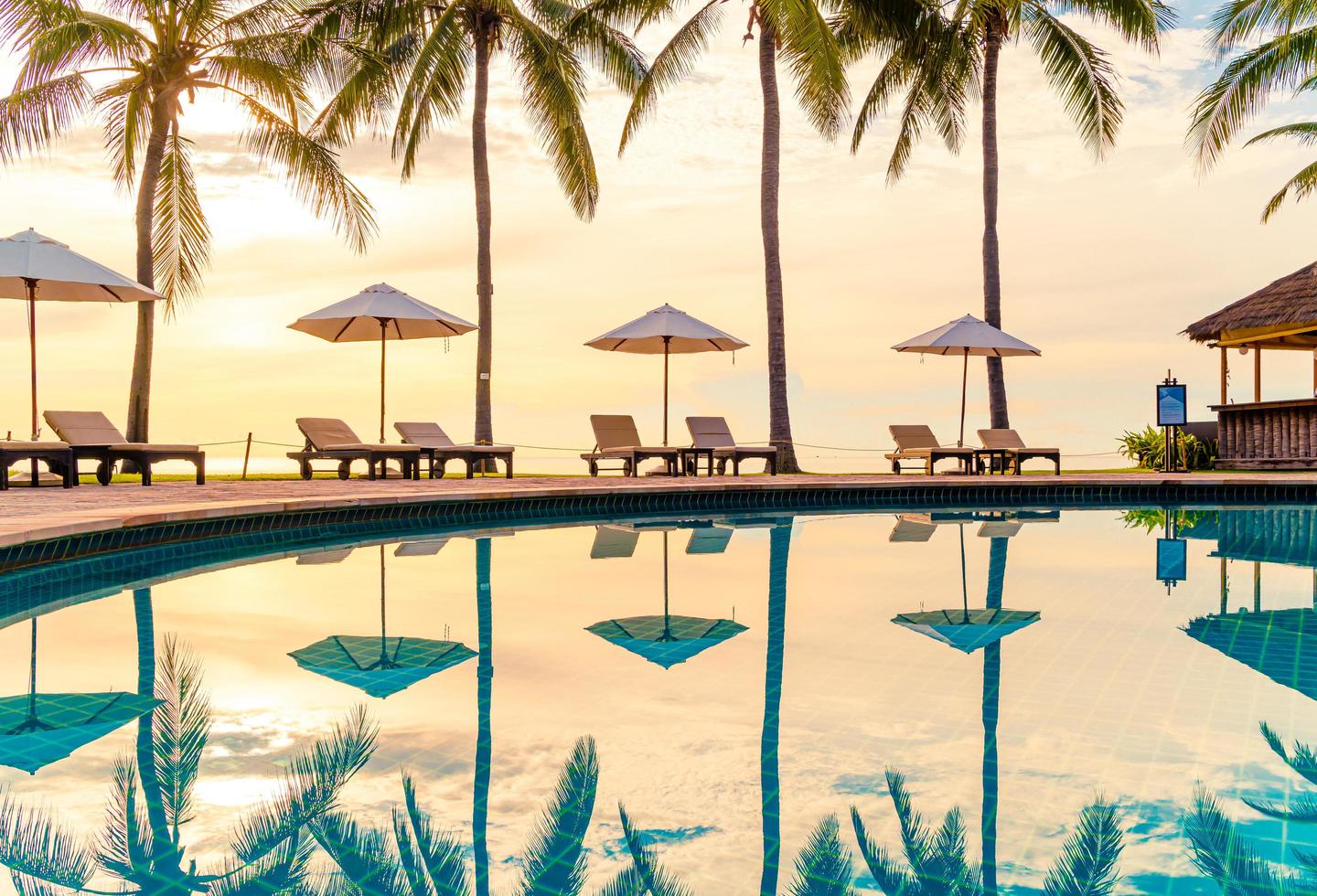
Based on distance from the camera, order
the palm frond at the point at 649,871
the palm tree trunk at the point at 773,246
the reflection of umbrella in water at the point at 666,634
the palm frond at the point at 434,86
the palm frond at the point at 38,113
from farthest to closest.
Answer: the palm frond at the point at 434,86 → the palm tree trunk at the point at 773,246 → the palm frond at the point at 38,113 → the reflection of umbrella in water at the point at 666,634 → the palm frond at the point at 649,871

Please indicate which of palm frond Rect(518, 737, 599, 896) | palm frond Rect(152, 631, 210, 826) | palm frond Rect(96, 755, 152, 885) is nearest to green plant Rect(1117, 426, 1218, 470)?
palm frond Rect(152, 631, 210, 826)

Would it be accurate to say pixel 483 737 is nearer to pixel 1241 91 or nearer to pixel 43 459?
pixel 43 459

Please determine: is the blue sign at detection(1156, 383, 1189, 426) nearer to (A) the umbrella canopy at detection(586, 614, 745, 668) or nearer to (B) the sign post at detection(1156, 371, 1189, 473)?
(B) the sign post at detection(1156, 371, 1189, 473)

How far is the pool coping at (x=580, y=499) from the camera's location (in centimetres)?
701

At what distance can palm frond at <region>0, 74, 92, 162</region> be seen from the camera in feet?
48.6

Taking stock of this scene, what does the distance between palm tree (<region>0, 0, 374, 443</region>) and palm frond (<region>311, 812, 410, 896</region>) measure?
46.2 ft

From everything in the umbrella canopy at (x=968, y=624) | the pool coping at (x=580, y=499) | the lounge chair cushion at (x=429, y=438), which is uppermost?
the lounge chair cushion at (x=429, y=438)

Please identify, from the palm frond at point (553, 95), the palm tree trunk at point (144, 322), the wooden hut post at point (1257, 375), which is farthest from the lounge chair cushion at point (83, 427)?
the wooden hut post at point (1257, 375)

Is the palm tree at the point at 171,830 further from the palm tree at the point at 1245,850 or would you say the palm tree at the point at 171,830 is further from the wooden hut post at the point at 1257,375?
the wooden hut post at the point at 1257,375

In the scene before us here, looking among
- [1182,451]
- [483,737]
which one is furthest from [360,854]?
[1182,451]

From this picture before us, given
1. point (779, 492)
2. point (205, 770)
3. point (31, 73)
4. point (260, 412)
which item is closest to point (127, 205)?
point (31, 73)

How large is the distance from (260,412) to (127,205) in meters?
3.67

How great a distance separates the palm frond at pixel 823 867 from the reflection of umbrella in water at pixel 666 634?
182 cm

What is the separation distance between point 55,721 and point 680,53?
14951 millimetres
